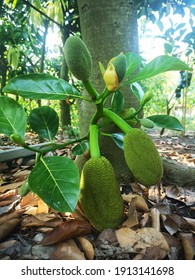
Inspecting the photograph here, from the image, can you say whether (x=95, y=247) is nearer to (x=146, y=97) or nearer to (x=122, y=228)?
(x=122, y=228)

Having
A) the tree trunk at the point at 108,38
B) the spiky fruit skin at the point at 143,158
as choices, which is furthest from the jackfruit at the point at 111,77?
the tree trunk at the point at 108,38

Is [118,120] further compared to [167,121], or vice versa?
[167,121]

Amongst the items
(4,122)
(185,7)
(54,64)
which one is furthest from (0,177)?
(54,64)

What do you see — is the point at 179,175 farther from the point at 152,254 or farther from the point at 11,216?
the point at 11,216

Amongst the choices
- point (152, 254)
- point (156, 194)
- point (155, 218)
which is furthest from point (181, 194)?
point (152, 254)

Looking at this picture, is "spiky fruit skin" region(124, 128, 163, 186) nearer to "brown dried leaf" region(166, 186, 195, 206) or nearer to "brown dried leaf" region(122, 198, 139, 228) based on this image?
"brown dried leaf" region(122, 198, 139, 228)

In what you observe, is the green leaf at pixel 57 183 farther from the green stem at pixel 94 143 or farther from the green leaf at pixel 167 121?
the green leaf at pixel 167 121
